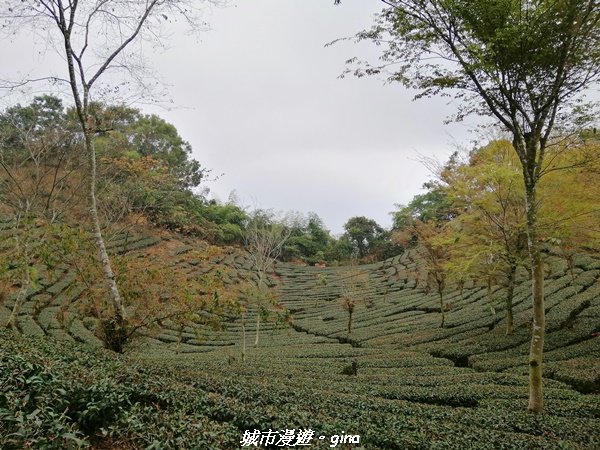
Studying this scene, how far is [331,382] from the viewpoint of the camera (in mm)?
9023

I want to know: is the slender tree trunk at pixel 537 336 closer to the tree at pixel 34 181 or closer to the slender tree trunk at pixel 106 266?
the slender tree trunk at pixel 106 266

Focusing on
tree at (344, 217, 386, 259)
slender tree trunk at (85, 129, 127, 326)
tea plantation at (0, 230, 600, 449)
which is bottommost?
tea plantation at (0, 230, 600, 449)

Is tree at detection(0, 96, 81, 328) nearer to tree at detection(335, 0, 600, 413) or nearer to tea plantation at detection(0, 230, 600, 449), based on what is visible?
tea plantation at detection(0, 230, 600, 449)

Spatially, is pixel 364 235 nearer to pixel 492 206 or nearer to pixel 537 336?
pixel 492 206

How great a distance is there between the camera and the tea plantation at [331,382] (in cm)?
353

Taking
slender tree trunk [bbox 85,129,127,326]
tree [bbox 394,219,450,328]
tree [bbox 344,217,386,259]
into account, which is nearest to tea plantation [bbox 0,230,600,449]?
slender tree trunk [bbox 85,129,127,326]

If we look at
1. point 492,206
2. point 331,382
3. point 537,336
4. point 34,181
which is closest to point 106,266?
point 331,382

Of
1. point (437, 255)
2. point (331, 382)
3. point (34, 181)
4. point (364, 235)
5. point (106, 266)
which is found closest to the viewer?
point (106, 266)

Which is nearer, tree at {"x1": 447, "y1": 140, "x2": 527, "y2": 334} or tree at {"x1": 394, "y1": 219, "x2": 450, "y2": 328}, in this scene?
tree at {"x1": 447, "y1": 140, "x2": 527, "y2": 334}

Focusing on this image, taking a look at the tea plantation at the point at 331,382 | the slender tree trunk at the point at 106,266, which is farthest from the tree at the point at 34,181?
the slender tree trunk at the point at 106,266

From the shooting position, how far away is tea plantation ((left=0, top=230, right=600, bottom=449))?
11.6ft

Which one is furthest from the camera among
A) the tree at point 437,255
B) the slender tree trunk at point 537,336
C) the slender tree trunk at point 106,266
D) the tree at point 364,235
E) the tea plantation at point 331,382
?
the tree at point 364,235

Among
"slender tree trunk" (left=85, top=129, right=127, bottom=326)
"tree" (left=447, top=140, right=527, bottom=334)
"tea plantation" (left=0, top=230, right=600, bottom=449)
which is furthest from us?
"tree" (left=447, top=140, right=527, bottom=334)

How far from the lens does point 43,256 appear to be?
8852 mm
